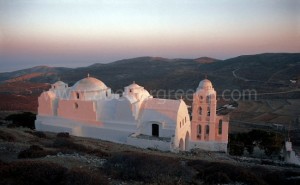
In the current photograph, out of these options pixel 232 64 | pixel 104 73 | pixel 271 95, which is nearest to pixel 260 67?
pixel 232 64

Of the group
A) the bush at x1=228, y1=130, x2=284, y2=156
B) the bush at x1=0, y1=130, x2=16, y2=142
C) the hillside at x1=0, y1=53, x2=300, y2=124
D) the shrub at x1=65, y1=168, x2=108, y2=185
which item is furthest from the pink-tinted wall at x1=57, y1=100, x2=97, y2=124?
the hillside at x1=0, y1=53, x2=300, y2=124

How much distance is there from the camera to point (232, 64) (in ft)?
312

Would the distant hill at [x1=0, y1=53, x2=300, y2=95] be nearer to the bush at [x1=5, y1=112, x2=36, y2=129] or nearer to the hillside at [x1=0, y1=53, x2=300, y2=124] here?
the hillside at [x1=0, y1=53, x2=300, y2=124]

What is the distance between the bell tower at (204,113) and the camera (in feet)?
72.8

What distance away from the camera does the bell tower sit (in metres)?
22.2

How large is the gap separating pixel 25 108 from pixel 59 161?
1323 inches

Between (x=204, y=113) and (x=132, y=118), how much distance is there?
6.14 m

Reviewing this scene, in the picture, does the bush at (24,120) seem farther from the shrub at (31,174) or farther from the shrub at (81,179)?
the shrub at (81,179)

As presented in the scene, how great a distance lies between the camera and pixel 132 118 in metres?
19.2

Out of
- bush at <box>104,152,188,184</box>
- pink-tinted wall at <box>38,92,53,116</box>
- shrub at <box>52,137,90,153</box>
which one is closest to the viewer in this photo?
bush at <box>104,152,188,184</box>

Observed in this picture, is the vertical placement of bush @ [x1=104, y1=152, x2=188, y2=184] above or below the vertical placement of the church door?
above

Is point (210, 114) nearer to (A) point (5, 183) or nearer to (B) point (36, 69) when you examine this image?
(A) point (5, 183)

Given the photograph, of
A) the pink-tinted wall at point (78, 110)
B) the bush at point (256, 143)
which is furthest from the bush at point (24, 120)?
the bush at point (256, 143)

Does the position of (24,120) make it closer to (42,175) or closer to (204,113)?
(204,113)
